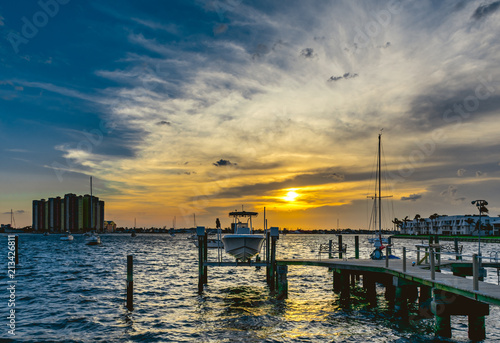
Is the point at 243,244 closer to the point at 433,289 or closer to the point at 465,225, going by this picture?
the point at 433,289

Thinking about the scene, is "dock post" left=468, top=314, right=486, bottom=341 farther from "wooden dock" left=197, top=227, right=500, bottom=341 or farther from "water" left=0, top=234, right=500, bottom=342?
"water" left=0, top=234, right=500, bottom=342

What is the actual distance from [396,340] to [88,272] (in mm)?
34484

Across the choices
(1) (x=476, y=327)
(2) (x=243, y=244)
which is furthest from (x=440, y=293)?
(2) (x=243, y=244)

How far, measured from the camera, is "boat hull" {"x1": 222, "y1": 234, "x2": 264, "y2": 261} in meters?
26.3

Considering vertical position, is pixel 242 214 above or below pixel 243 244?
above

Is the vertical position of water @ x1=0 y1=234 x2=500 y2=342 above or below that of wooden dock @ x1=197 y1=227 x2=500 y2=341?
below

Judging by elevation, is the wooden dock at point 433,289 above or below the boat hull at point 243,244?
below

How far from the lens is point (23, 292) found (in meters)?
28.8

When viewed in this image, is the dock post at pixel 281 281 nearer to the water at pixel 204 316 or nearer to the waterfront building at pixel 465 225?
the water at pixel 204 316

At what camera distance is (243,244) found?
26359 millimetres

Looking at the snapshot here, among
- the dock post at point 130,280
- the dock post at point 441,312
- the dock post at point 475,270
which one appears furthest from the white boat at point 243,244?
the dock post at point 475,270

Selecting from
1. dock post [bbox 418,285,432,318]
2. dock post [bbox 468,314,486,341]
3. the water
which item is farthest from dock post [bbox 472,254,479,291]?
dock post [bbox 418,285,432,318]

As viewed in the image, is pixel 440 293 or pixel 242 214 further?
pixel 242 214

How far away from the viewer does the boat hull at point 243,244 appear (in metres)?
26.3
